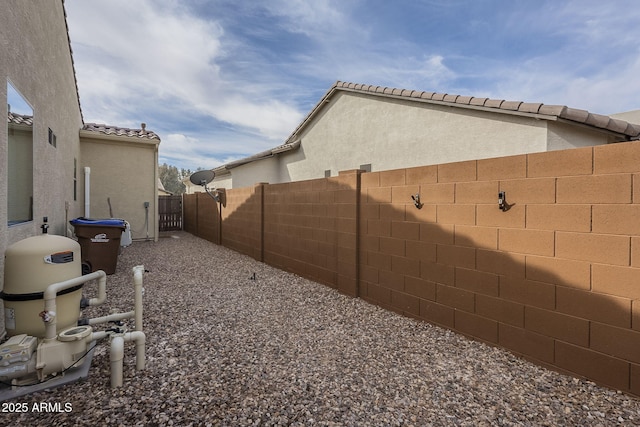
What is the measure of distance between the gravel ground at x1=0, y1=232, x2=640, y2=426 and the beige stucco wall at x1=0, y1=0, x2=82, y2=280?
64.8 inches

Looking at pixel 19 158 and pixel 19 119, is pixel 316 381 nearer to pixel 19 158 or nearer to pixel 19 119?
pixel 19 158

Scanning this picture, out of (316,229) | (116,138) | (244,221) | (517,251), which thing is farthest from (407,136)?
(116,138)

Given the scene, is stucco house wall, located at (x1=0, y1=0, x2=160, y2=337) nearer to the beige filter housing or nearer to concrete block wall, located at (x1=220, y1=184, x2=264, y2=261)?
the beige filter housing

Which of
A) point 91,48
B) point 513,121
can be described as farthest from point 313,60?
point 513,121

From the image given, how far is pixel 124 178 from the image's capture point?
35.6 feet

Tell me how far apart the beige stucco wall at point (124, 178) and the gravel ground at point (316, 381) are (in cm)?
802

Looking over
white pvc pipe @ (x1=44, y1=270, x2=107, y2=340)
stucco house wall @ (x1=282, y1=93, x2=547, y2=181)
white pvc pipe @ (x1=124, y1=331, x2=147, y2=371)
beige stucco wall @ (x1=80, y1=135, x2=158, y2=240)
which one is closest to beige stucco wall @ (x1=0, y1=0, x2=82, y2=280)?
white pvc pipe @ (x1=44, y1=270, x2=107, y2=340)

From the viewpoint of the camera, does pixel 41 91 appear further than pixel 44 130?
No

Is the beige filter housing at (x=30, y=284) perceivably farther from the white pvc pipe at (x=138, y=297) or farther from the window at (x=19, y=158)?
the window at (x=19, y=158)

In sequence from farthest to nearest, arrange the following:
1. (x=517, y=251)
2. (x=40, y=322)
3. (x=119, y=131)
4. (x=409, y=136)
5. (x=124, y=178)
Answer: (x=124, y=178), (x=119, y=131), (x=409, y=136), (x=517, y=251), (x=40, y=322)

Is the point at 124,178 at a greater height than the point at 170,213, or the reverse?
the point at 124,178

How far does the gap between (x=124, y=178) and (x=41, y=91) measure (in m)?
7.20

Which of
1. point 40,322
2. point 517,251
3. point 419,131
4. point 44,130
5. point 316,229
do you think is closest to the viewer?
point 40,322

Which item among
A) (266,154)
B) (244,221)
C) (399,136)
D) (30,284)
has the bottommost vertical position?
(30,284)
